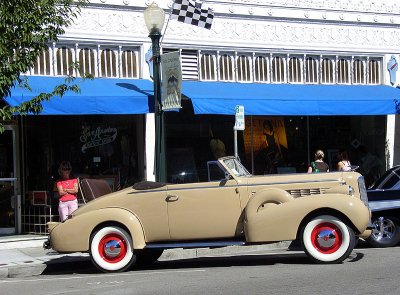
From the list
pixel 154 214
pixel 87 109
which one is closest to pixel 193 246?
pixel 154 214

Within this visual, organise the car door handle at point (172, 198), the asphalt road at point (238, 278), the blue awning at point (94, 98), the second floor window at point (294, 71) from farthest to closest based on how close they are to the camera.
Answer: the second floor window at point (294, 71) → the blue awning at point (94, 98) → the car door handle at point (172, 198) → the asphalt road at point (238, 278)

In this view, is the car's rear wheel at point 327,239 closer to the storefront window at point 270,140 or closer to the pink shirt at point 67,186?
the pink shirt at point 67,186

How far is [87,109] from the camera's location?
1368cm

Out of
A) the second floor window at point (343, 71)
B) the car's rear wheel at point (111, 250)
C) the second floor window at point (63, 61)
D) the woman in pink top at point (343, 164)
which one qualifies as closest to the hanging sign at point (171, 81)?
the second floor window at point (63, 61)

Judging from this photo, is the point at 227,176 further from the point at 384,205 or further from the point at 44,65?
the point at 44,65

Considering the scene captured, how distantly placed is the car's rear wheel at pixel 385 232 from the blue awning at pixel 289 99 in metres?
4.16

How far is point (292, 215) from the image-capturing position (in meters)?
9.98

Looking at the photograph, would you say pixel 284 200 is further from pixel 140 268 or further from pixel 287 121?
pixel 287 121

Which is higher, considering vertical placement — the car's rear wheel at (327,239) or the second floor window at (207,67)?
the second floor window at (207,67)

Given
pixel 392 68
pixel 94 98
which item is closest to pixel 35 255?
pixel 94 98

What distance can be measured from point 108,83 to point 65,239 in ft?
17.5

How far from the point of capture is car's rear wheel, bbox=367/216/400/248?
12.3m

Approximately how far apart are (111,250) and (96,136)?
5.58 m

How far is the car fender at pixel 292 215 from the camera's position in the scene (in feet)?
32.4
